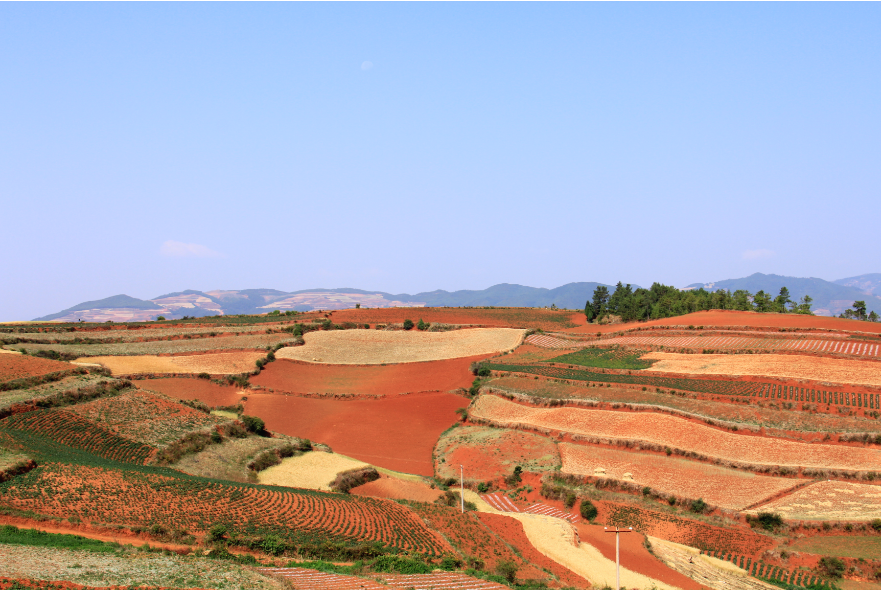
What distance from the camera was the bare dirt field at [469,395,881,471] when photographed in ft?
124

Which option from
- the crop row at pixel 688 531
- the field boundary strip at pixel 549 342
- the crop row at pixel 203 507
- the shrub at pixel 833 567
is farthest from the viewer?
the field boundary strip at pixel 549 342

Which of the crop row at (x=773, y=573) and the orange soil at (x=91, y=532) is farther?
the crop row at (x=773, y=573)

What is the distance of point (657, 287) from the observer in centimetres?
12069

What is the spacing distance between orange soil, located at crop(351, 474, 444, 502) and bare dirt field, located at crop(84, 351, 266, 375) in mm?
30157

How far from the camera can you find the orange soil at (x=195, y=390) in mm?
57281

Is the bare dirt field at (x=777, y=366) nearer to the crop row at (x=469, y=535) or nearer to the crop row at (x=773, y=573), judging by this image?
the crop row at (x=773, y=573)

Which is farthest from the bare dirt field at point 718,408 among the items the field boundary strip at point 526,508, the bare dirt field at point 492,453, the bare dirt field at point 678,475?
the field boundary strip at point 526,508

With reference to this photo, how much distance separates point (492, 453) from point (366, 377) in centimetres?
2485

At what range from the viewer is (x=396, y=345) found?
8006 centimetres

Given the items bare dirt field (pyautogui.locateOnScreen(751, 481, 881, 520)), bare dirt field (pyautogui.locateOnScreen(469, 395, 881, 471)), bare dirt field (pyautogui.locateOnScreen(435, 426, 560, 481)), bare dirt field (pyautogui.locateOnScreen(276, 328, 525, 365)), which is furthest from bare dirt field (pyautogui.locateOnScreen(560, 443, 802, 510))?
bare dirt field (pyautogui.locateOnScreen(276, 328, 525, 365))

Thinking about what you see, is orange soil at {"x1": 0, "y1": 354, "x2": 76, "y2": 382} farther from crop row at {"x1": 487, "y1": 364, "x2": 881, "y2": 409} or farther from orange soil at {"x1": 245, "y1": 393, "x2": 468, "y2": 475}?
crop row at {"x1": 487, "y1": 364, "x2": 881, "y2": 409}

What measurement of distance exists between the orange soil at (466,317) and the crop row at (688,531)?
6034cm

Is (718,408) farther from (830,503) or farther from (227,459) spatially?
(227,459)

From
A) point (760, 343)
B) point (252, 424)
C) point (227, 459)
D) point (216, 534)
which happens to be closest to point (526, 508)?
point (227, 459)
